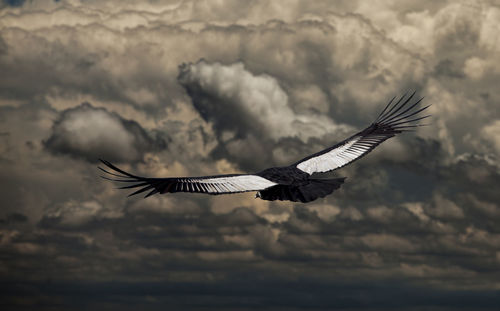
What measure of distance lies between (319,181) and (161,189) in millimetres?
11108

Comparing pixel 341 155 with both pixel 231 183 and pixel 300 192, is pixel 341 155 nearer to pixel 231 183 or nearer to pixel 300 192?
pixel 300 192

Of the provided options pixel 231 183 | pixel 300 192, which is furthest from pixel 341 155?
pixel 231 183

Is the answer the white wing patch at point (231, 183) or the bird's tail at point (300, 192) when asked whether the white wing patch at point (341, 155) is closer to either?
the bird's tail at point (300, 192)

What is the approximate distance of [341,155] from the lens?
166 ft

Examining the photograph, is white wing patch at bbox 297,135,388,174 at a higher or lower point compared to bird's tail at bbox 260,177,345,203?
higher

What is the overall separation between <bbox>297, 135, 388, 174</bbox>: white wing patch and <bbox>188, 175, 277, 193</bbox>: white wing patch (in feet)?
23.6

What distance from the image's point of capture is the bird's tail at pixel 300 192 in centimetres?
4081

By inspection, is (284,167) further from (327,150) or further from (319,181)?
(327,150)

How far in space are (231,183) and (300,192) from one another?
15.1ft

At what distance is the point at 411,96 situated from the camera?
53.0 metres

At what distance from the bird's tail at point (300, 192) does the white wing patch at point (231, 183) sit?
0.81 m

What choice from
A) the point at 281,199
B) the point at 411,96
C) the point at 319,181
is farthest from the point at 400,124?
the point at 281,199

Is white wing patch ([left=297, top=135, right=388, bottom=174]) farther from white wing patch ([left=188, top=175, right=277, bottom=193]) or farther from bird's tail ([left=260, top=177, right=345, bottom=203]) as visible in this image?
white wing patch ([left=188, top=175, right=277, bottom=193])

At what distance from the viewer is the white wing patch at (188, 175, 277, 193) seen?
3966 centimetres
